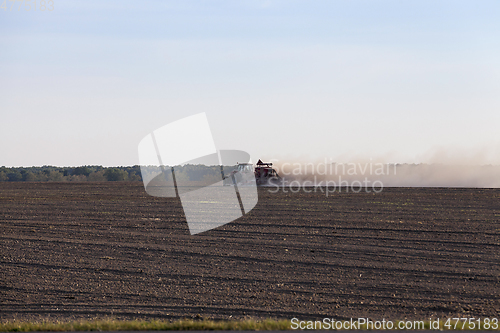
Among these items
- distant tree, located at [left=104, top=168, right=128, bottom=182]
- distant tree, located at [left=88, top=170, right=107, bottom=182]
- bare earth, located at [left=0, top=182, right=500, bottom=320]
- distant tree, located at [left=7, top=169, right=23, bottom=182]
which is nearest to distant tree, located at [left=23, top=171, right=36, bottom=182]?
distant tree, located at [left=7, top=169, right=23, bottom=182]

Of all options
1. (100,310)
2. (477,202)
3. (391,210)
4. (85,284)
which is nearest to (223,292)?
(100,310)

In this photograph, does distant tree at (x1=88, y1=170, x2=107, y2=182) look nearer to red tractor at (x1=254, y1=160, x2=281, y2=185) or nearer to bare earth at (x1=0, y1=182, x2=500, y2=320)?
red tractor at (x1=254, y1=160, x2=281, y2=185)

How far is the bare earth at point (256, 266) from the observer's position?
7.80 metres

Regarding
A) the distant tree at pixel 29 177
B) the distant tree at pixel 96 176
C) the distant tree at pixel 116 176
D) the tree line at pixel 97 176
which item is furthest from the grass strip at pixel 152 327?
the distant tree at pixel 29 177

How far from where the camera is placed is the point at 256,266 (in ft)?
34.9

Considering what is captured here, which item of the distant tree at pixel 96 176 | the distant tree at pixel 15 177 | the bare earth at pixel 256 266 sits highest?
the bare earth at pixel 256 266

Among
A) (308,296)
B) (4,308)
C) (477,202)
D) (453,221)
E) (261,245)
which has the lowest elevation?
(477,202)

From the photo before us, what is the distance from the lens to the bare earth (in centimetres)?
780

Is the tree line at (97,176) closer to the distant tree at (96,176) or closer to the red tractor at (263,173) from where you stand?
the distant tree at (96,176)

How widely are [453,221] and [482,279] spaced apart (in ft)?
27.0

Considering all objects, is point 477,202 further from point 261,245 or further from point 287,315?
point 287,315

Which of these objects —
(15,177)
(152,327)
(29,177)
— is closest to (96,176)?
(29,177)

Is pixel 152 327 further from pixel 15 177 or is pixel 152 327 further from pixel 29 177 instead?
pixel 15 177

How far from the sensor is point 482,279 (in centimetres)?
944
